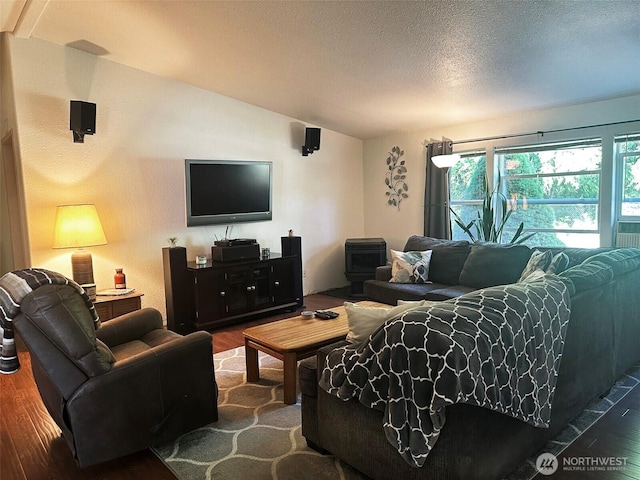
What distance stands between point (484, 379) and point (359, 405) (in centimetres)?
60

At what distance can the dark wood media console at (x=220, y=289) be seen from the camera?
4.61m

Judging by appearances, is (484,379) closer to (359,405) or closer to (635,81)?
(359,405)

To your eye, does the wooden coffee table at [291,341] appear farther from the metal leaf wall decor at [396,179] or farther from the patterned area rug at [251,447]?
the metal leaf wall decor at [396,179]

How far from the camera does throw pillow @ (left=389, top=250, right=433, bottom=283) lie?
15.9 feet

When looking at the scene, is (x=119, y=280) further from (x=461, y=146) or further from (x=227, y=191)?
(x=461, y=146)

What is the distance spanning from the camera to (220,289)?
4777 mm

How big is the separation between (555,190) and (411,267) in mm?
1834

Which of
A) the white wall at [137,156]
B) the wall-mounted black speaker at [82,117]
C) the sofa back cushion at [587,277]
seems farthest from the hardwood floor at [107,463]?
the wall-mounted black speaker at [82,117]

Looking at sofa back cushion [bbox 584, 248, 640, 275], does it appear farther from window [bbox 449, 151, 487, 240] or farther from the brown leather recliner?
the brown leather recliner

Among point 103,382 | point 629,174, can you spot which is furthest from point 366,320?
point 629,174

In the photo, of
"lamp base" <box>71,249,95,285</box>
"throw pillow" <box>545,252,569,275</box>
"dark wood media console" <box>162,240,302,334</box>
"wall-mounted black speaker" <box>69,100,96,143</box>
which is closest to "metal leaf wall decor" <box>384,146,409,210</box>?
"dark wood media console" <box>162,240,302,334</box>

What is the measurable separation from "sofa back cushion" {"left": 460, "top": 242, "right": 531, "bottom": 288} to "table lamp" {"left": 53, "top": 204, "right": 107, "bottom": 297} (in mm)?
3544

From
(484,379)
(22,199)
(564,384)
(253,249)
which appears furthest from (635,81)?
(22,199)

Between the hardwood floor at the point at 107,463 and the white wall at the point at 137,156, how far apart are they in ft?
5.78
